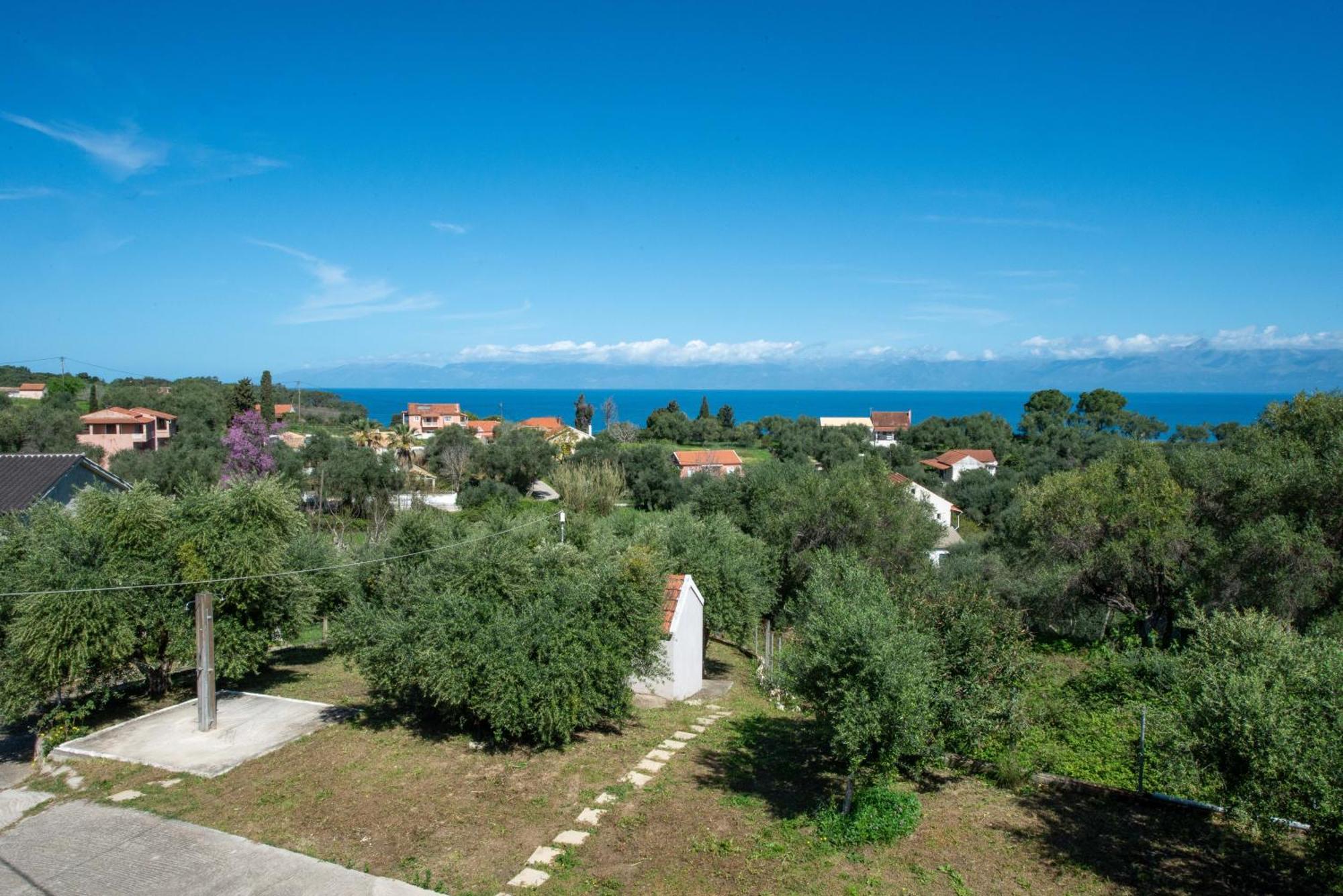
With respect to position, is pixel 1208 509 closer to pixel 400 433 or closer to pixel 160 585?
pixel 160 585

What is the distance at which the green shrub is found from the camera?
895cm

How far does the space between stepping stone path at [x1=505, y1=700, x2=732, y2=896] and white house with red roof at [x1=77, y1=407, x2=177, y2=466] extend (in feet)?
231

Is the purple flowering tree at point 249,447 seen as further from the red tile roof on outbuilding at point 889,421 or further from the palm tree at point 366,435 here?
the red tile roof on outbuilding at point 889,421

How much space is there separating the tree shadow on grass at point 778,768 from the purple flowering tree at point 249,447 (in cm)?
3567

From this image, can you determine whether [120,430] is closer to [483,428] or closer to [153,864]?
[483,428]

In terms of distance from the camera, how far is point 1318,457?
19562 mm

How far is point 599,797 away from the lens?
34.9 ft

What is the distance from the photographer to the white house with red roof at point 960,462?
76000mm

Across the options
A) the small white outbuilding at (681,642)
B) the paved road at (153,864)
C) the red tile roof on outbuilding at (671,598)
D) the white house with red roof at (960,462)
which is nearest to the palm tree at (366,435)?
the small white outbuilding at (681,642)

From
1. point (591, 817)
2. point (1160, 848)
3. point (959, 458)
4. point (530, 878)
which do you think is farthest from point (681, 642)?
point (959, 458)

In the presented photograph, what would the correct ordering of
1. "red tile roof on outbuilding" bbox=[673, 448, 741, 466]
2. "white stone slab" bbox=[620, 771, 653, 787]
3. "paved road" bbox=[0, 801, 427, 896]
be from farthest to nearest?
"red tile roof on outbuilding" bbox=[673, 448, 741, 466]
"white stone slab" bbox=[620, 771, 653, 787]
"paved road" bbox=[0, 801, 427, 896]

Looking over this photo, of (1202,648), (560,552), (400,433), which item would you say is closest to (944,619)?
(1202,648)

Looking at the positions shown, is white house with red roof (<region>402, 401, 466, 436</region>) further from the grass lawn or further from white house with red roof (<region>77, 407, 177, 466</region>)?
the grass lawn

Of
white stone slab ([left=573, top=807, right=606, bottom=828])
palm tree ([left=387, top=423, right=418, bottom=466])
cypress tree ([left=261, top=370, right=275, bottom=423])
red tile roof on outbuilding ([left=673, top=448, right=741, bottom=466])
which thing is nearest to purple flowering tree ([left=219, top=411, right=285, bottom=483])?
palm tree ([left=387, top=423, right=418, bottom=466])
